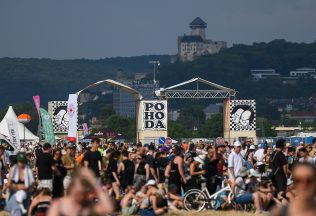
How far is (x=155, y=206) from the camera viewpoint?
23406 mm

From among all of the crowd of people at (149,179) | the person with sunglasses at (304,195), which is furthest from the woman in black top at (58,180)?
the person with sunglasses at (304,195)

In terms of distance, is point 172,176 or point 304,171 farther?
point 172,176

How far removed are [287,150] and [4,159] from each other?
286 inches

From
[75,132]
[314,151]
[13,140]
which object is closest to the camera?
[314,151]

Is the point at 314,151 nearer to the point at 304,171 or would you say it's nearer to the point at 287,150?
the point at 287,150

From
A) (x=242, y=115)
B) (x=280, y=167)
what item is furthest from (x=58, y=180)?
(x=242, y=115)

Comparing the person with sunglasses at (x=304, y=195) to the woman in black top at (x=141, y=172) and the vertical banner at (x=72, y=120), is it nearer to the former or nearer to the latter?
the woman in black top at (x=141, y=172)

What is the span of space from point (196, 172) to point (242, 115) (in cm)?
4874

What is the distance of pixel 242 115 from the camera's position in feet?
247

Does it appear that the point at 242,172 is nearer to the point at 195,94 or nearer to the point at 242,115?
the point at 242,115

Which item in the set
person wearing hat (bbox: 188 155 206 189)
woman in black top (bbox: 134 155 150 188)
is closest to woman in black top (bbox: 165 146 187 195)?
person wearing hat (bbox: 188 155 206 189)

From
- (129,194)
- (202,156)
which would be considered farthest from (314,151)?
(129,194)

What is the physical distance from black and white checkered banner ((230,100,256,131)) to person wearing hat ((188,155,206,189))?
1828 inches

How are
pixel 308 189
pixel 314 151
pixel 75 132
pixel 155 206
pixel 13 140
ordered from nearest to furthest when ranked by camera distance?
pixel 308 189 < pixel 155 206 < pixel 314 151 < pixel 13 140 < pixel 75 132
